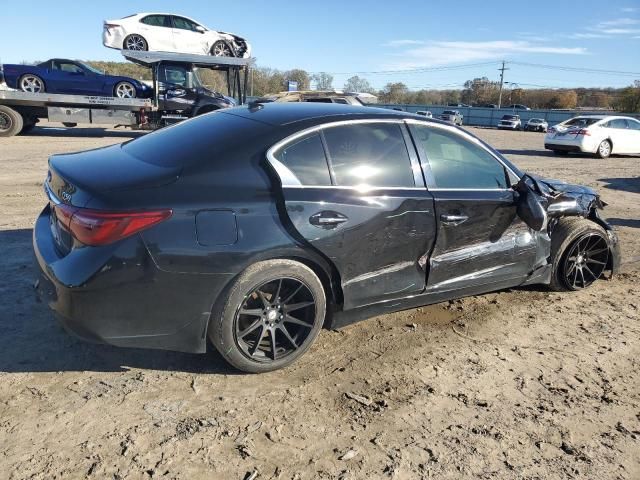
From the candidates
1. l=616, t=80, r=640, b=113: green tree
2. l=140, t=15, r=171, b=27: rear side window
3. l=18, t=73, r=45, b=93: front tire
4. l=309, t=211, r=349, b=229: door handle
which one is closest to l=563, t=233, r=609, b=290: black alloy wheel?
l=309, t=211, r=349, b=229: door handle

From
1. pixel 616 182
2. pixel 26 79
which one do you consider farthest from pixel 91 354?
pixel 26 79

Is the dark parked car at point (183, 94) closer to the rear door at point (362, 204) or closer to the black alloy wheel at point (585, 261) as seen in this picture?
the black alloy wheel at point (585, 261)

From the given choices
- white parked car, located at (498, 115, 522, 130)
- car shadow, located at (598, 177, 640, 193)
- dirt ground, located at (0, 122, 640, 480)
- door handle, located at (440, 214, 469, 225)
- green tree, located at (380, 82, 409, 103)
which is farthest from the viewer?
green tree, located at (380, 82, 409, 103)

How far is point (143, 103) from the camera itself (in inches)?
674

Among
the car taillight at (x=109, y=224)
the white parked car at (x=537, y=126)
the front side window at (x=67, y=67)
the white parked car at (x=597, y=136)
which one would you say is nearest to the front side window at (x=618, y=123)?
the white parked car at (x=597, y=136)

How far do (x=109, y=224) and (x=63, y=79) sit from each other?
16.5 m

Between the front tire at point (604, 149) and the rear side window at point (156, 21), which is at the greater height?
the rear side window at point (156, 21)

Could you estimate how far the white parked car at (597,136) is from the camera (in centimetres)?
1742

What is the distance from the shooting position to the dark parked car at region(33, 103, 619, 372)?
113 inches

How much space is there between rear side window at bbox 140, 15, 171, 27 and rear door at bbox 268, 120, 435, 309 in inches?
621

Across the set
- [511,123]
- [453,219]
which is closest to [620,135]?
[453,219]

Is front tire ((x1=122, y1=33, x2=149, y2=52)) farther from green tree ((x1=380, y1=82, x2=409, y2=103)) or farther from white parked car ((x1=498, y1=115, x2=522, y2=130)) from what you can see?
green tree ((x1=380, y1=82, x2=409, y2=103))

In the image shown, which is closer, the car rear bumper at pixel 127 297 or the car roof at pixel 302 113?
the car rear bumper at pixel 127 297

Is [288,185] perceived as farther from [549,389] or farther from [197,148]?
[549,389]
